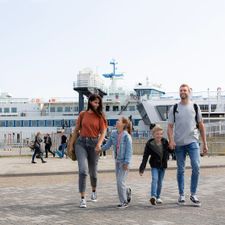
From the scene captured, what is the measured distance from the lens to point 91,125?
755 cm

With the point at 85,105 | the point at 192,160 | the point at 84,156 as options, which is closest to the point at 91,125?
the point at 84,156

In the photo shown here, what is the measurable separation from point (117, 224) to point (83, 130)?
83.7 inches

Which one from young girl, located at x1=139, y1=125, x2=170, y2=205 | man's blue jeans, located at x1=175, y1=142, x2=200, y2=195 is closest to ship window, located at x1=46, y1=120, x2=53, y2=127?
young girl, located at x1=139, y1=125, x2=170, y2=205

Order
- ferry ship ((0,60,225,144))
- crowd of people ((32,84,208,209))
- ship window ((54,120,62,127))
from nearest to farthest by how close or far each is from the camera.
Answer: crowd of people ((32,84,208,209)) < ferry ship ((0,60,225,144)) < ship window ((54,120,62,127))

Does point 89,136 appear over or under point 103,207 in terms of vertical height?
over

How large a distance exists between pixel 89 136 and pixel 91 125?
18 cm

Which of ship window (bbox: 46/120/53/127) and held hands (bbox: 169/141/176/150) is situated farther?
ship window (bbox: 46/120/53/127)

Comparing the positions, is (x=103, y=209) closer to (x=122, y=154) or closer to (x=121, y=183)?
(x=121, y=183)

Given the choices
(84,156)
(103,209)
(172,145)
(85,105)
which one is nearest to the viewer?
(103,209)

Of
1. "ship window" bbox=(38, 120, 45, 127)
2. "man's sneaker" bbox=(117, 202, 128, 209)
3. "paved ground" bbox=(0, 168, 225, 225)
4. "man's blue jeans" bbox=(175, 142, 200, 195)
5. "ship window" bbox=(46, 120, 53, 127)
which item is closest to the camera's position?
"paved ground" bbox=(0, 168, 225, 225)

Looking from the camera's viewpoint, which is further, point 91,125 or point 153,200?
point 91,125

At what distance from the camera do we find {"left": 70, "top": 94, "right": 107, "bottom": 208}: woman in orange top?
745 centimetres

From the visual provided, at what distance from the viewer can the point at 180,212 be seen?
6719mm

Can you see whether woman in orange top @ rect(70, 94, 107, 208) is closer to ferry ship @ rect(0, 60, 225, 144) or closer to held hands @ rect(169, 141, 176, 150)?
held hands @ rect(169, 141, 176, 150)
